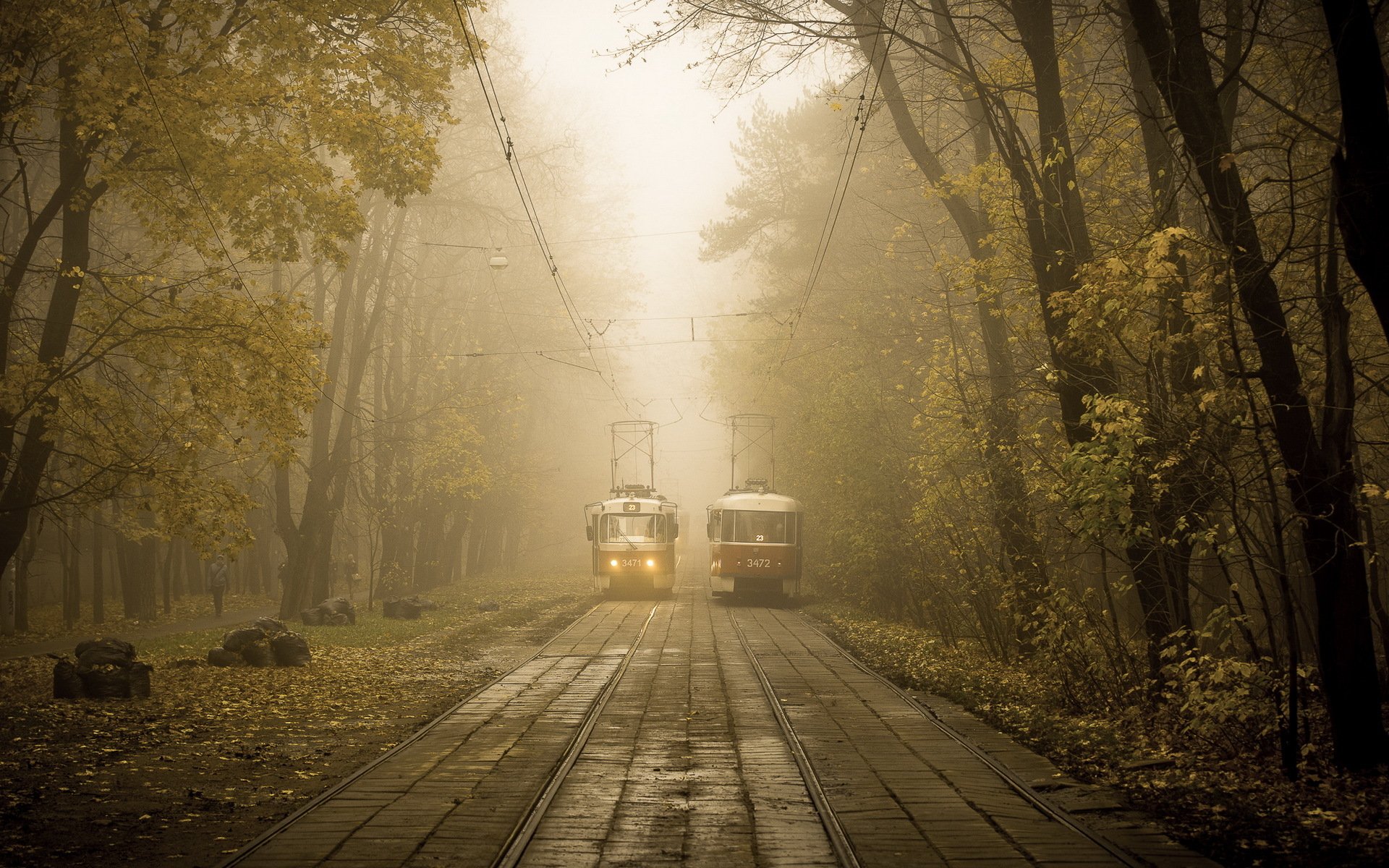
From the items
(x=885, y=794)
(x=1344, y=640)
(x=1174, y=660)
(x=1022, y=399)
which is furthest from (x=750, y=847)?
(x=1022, y=399)

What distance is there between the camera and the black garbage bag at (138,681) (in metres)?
11.6

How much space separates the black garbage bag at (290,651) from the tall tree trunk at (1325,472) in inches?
465

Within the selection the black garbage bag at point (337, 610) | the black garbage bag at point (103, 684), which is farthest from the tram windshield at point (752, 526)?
the black garbage bag at point (103, 684)

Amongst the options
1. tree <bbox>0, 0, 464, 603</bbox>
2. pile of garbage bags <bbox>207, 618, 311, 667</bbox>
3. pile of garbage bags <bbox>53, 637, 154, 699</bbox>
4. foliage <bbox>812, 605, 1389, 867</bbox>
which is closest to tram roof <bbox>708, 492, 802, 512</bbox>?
pile of garbage bags <bbox>207, 618, 311, 667</bbox>

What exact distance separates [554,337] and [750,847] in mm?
31884

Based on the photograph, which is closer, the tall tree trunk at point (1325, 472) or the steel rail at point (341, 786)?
the steel rail at point (341, 786)

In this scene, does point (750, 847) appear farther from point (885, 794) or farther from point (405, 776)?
point (405, 776)

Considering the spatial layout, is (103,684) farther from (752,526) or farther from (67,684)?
(752,526)

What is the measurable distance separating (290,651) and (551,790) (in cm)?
842

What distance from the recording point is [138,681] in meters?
11.7

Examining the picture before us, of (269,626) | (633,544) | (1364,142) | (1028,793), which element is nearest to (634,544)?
(633,544)

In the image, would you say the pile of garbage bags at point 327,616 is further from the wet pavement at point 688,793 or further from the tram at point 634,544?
the wet pavement at point 688,793

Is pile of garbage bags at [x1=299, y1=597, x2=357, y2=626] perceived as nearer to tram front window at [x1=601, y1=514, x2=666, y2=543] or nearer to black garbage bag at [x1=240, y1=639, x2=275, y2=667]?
black garbage bag at [x1=240, y1=639, x2=275, y2=667]

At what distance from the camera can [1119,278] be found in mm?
8039
